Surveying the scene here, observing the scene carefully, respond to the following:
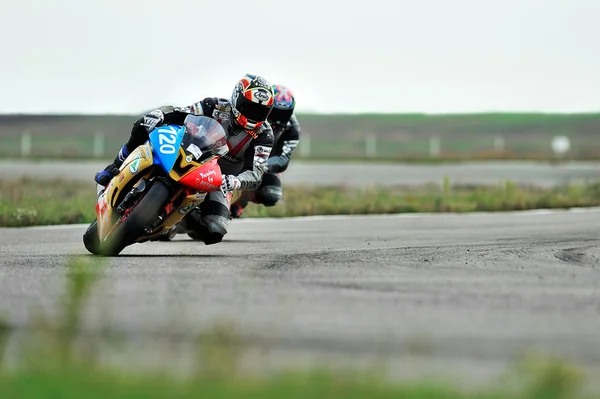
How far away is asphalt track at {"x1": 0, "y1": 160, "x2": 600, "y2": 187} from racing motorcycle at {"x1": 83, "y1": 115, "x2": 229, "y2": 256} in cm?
2062

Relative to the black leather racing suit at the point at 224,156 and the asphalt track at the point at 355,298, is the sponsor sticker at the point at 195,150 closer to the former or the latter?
the black leather racing suit at the point at 224,156

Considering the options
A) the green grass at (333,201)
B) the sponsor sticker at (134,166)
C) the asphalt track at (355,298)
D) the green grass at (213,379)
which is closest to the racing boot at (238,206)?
the asphalt track at (355,298)

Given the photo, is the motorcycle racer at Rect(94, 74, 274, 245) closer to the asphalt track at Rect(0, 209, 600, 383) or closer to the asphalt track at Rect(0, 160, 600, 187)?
the asphalt track at Rect(0, 209, 600, 383)

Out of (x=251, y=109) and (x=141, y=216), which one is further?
(x=251, y=109)

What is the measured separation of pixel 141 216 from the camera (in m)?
9.62

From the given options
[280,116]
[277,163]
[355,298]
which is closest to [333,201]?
[277,163]

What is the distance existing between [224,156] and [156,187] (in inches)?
73.3

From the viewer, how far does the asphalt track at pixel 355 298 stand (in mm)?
5363

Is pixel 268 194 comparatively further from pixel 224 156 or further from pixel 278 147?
pixel 224 156

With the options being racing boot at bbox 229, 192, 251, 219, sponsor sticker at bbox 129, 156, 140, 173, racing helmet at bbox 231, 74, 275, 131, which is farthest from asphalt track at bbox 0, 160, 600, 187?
sponsor sticker at bbox 129, 156, 140, 173

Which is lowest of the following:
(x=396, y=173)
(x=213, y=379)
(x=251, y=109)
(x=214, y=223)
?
(x=213, y=379)

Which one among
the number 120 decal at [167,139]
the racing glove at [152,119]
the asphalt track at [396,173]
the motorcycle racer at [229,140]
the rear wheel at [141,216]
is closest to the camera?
the rear wheel at [141,216]

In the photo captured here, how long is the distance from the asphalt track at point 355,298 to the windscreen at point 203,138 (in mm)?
895

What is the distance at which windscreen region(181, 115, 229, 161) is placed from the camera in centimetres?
1014
